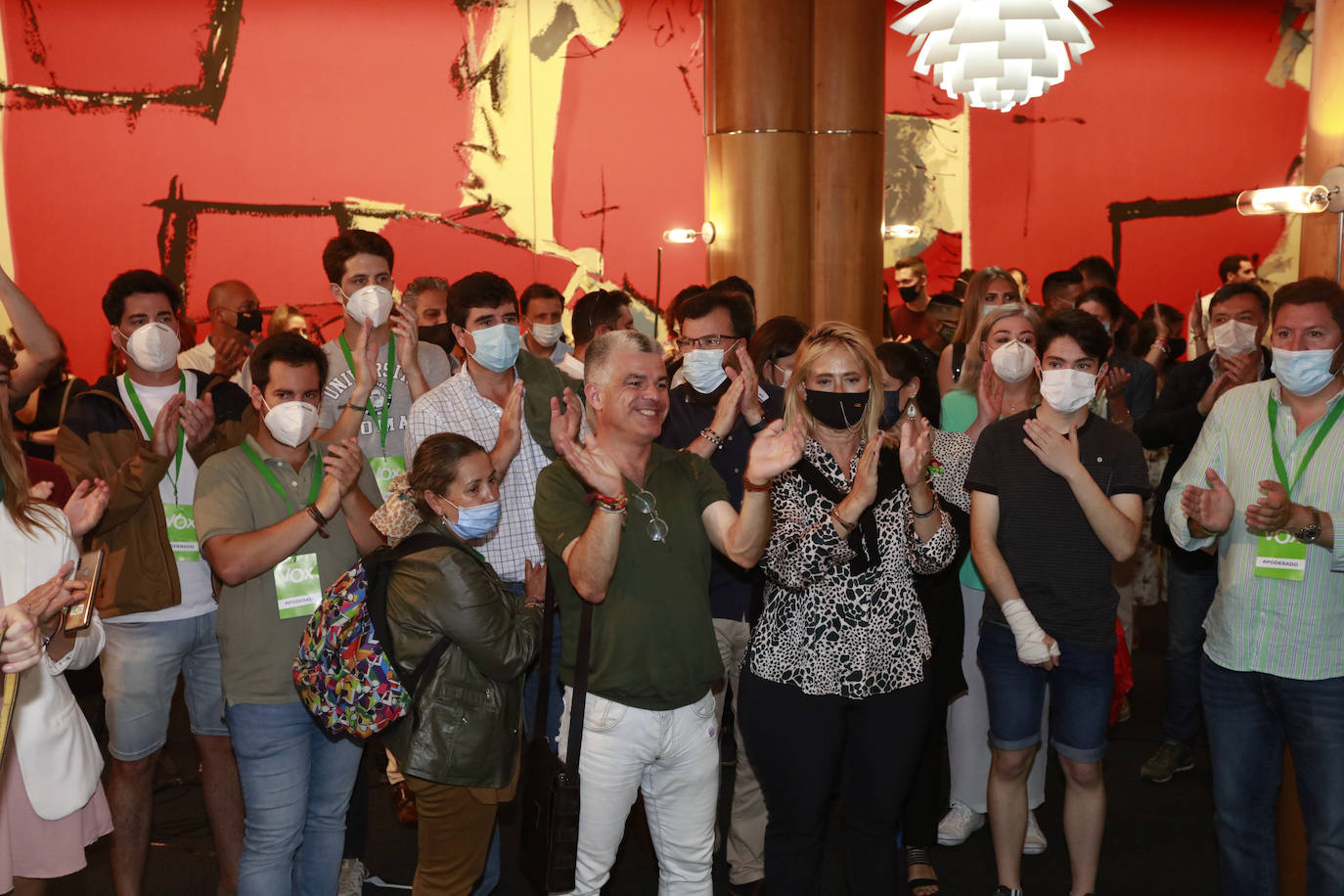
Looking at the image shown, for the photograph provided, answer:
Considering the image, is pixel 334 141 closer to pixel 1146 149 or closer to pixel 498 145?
pixel 498 145

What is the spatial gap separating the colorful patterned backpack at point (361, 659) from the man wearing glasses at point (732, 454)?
1.04 m

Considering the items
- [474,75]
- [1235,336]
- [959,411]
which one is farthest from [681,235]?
[1235,336]

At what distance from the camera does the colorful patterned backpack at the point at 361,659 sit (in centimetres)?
303

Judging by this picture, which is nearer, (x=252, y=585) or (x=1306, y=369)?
(x=1306, y=369)

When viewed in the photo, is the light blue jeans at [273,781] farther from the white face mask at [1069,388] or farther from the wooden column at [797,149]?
the wooden column at [797,149]

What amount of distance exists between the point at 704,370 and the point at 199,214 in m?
5.09

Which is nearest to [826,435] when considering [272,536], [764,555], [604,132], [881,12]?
[764,555]

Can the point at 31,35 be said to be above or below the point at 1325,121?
above

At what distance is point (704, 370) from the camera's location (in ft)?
13.3

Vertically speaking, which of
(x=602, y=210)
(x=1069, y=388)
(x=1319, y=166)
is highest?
(x=602, y=210)

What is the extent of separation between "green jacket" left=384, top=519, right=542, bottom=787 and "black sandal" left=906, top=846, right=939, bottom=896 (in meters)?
1.59

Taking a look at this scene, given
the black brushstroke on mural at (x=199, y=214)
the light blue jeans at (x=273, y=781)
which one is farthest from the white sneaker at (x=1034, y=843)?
the black brushstroke on mural at (x=199, y=214)

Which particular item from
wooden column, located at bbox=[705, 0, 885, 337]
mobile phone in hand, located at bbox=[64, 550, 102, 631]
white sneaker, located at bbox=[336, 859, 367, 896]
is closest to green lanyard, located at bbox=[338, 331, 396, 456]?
mobile phone in hand, located at bbox=[64, 550, 102, 631]

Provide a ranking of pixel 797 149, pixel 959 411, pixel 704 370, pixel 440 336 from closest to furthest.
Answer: pixel 704 370, pixel 959 411, pixel 440 336, pixel 797 149
